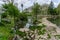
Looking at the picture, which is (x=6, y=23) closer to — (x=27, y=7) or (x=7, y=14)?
(x=7, y=14)

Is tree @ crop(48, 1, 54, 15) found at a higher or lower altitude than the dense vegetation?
higher

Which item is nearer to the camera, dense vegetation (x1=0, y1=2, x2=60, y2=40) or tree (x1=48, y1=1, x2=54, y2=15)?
dense vegetation (x1=0, y1=2, x2=60, y2=40)

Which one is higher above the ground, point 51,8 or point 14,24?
point 51,8

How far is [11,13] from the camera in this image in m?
4.27

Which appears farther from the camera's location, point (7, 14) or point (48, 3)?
point (48, 3)

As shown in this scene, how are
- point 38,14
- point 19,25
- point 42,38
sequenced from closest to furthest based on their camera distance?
point 42,38 < point 19,25 < point 38,14

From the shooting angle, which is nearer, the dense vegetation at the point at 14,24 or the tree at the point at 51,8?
the dense vegetation at the point at 14,24

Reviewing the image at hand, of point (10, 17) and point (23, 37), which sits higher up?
point (10, 17)

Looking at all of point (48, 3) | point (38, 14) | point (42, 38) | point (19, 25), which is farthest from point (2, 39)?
point (48, 3)

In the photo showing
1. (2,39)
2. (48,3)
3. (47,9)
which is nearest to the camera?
(2,39)

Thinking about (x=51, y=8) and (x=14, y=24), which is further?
(x=51, y=8)

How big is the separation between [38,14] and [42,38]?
3212 millimetres

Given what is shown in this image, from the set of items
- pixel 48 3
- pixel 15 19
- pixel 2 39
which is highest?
pixel 48 3

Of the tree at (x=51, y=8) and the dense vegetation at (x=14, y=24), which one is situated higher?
the tree at (x=51, y=8)
